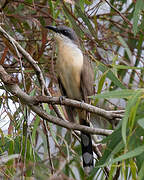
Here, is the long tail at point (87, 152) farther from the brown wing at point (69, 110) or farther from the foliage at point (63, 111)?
the brown wing at point (69, 110)

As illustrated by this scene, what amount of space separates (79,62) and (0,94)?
51cm

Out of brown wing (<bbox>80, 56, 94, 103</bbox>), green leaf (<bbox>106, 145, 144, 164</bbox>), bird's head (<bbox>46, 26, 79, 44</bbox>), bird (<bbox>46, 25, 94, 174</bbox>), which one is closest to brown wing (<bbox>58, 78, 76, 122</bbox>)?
bird (<bbox>46, 25, 94, 174</bbox>)

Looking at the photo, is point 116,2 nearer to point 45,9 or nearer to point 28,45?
point 45,9

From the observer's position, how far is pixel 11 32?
8.95 feet

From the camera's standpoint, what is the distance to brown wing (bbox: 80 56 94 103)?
2.55 m

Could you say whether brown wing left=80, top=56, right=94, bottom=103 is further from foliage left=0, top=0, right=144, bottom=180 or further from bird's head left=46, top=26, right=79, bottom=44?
bird's head left=46, top=26, right=79, bottom=44

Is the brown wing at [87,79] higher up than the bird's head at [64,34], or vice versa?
the bird's head at [64,34]

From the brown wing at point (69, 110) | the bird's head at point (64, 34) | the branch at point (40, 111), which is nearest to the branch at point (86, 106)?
the branch at point (40, 111)

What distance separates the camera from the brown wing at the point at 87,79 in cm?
255

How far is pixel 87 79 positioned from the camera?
2.57 meters

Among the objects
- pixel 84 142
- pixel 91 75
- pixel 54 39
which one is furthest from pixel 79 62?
pixel 84 142

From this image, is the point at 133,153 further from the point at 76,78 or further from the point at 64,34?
the point at 64,34

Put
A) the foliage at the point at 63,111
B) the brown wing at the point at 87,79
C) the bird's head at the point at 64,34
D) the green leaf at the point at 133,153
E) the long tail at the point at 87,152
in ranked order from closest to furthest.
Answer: the green leaf at the point at 133,153 → the foliage at the point at 63,111 → the long tail at the point at 87,152 → the brown wing at the point at 87,79 → the bird's head at the point at 64,34

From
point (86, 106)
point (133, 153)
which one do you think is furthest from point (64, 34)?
point (133, 153)
